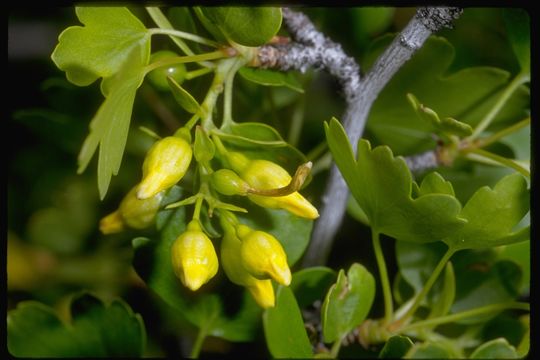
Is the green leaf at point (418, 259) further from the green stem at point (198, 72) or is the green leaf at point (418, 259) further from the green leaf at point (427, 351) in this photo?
the green stem at point (198, 72)

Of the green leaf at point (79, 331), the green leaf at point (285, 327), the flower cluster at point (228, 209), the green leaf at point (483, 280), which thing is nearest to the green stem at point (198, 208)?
the flower cluster at point (228, 209)

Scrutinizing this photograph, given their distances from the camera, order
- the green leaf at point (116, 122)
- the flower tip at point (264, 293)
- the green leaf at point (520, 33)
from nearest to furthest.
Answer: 1. the green leaf at point (116, 122)
2. the flower tip at point (264, 293)
3. the green leaf at point (520, 33)

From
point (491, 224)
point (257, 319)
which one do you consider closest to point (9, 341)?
point (257, 319)

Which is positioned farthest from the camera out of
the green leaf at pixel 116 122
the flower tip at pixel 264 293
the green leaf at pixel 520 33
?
the green leaf at pixel 520 33

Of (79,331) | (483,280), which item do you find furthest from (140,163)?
(483,280)

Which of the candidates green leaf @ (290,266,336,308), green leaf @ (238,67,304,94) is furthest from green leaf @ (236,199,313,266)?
green leaf @ (238,67,304,94)

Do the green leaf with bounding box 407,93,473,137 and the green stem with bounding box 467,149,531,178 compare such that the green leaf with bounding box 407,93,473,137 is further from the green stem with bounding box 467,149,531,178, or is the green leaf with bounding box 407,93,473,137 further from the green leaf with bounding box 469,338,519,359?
the green leaf with bounding box 469,338,519,359

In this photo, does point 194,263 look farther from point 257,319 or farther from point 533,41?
point 533,41
